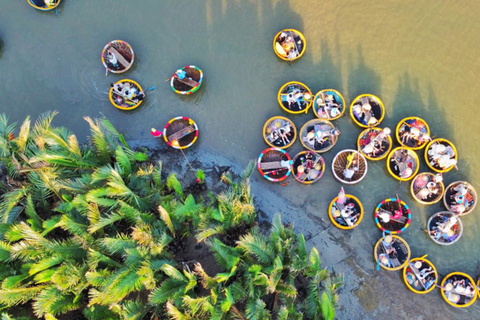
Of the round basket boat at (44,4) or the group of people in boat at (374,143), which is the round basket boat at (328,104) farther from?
the round basket boat at (44,4)

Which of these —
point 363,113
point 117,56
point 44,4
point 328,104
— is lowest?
point 363,113

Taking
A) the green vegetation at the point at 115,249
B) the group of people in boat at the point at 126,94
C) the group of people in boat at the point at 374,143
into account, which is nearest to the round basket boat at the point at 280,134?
the group of people in boat at the point at 374,143

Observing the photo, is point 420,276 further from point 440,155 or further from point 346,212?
point 440,155

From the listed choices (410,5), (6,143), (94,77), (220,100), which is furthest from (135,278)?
(410,5)

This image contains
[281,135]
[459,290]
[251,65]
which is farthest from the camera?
[251,65]

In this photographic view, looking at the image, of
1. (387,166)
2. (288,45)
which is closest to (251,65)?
(288,45)

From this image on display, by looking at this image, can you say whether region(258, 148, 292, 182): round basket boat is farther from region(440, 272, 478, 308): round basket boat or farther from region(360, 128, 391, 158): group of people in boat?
region(440, 272, 478, 308): round basket boat

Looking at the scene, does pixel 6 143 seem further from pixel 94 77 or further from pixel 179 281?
pixel 179 281
